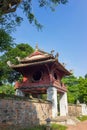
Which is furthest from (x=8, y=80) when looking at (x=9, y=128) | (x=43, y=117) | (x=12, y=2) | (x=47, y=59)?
(x=12, y=2)

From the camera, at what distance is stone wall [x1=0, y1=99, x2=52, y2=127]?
14.6 m

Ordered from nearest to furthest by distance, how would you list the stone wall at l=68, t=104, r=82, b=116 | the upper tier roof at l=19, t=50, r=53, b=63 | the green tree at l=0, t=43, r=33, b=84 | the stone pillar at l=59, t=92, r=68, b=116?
the upper tier roof at l=19, t=50, r=53, b=63 < the stone pillar at l=59, t=92, r=68, b=116 < the stone wall at l=68, t=104, r=82, b=116 < the green tree at l=0, t=43, r=33, b=84

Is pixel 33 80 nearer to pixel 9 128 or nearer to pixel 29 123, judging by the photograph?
pixel 29 123

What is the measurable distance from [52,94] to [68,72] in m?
6.13

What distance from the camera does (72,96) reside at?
4200 centimetres

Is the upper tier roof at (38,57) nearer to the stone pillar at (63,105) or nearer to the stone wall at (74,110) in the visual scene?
the stone pillar at (63,105)

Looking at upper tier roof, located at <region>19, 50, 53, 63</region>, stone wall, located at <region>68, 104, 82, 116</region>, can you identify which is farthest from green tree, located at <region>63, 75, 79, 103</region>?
upper tier roof, located at <region>19, 50, 53, 63</region>

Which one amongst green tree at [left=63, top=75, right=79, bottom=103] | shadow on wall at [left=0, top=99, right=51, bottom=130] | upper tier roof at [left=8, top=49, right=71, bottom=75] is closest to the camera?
shadow on wall at [left=0, top=99, right=51, bottom=130]

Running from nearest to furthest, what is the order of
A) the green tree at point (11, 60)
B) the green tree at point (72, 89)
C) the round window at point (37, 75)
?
the round window at point (37, 75) < the green tree at point (11, 60) < the green tree at point (72, 89)

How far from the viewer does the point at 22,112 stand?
653 inches

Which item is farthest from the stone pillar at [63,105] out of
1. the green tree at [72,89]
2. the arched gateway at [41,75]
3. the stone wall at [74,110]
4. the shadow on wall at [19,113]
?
the green tree at [72,89]

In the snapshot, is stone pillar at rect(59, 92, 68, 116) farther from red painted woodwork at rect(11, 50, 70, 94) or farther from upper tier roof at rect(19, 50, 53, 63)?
upper tier roof at rect(19, 50, 53, 63)

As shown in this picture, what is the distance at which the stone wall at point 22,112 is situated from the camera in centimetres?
1457

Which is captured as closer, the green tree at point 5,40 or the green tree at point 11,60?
the green tree at point 5,40
